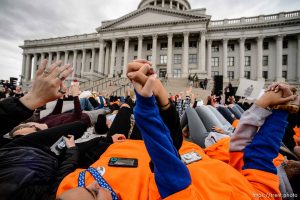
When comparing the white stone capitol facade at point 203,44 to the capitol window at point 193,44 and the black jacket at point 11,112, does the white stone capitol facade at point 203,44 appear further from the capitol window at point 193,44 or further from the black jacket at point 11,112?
the black jacket at point 11,112

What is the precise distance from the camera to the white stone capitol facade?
3294 cm

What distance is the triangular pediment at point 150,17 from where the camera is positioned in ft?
111

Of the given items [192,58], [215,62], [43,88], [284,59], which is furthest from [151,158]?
[284,59]

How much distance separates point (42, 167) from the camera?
220 cm

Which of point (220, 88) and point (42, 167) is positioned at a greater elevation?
point (220, 88)

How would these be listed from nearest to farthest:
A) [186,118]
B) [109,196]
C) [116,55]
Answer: [109,196]
[186,118]
[116,55]

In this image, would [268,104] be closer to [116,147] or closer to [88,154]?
[116,147]

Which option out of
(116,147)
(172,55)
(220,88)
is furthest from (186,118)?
(172,55)

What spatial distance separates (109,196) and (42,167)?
1.18 meters

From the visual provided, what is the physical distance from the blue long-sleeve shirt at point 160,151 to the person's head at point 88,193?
629mm

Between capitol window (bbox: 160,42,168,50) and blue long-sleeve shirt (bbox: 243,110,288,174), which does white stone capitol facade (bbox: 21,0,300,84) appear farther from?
blue long-sleeve shirt (bbox: 243,110,288,174)

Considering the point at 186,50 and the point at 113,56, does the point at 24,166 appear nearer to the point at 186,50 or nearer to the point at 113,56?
the point at 186,50

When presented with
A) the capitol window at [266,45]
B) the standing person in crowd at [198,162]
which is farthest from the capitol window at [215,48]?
the standing person in crowd at [198,162]

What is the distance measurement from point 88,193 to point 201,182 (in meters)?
0.92
